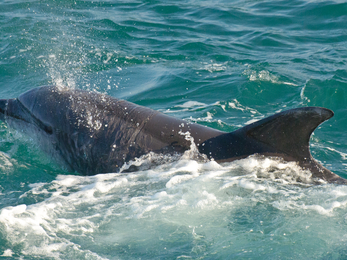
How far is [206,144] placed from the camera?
21.5 feet

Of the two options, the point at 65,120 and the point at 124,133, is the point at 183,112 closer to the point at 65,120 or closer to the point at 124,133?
the point at 124,133

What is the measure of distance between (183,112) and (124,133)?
12.6ft

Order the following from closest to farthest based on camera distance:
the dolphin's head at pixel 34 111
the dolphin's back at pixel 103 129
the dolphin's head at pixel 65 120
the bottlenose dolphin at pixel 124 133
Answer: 1. the bottlenose dolphin at pixel 124 133
2. the dolphin's back at pixel 103 129
3. the dolphin's head at pixel 65 120
4. the dolphin's head at pixel 34 111

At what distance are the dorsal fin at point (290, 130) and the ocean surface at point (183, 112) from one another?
272 millimetres

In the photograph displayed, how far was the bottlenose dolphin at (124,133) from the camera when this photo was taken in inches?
236

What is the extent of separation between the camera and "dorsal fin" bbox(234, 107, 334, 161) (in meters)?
5.54

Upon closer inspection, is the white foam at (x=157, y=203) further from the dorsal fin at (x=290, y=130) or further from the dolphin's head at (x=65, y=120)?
the dolphin's head at (x=65, y=120)

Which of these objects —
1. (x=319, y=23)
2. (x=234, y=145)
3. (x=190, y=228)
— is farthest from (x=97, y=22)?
(x=190, y=228)

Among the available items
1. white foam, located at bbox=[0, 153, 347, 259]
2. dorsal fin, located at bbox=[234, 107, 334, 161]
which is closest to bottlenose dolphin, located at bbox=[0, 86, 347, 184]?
dorsal fin, located at bbox=[234, 107, 334, 161]

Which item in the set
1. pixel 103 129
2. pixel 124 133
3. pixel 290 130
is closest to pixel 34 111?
pixel 103 129

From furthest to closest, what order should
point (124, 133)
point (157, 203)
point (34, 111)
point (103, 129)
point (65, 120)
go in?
point (34, 111) < point (65, 120) < point (103, 129) < point (124, 133) < point (157, 203)

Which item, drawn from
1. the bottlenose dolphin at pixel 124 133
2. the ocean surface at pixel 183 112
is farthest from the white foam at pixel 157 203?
the bottlenose dolphin at pixel 124 133

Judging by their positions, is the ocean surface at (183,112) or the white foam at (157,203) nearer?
the ocean surface at (183,112)

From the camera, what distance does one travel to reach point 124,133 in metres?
6.86
